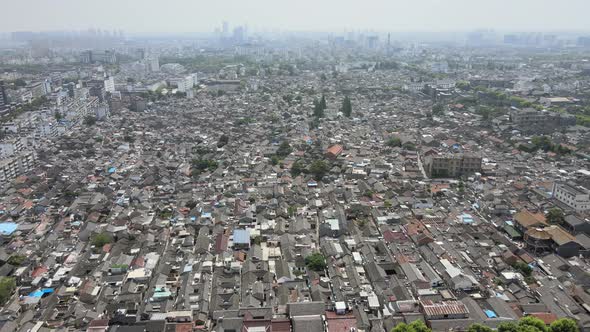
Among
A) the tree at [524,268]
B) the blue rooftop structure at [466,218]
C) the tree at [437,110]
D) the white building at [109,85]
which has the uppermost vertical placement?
the white building at [109,85]

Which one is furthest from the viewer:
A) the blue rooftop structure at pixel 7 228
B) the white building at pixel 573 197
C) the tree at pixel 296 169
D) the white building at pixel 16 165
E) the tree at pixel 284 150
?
the tree at pixel 284 150

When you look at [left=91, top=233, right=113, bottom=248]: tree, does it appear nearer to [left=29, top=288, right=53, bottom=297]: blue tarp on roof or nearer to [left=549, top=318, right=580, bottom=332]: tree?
[left=29, top=288, right=53, bottom=297]: blue tarp on roof

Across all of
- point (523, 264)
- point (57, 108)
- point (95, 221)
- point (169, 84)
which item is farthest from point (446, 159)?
point (169, 84)

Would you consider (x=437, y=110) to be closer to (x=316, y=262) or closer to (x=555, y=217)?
(x=555, y=217)

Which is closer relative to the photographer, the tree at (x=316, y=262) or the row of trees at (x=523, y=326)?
the row of trees at (x=523, y=326)

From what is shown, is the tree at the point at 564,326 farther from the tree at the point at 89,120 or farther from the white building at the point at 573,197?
the tree at the point at 89,120

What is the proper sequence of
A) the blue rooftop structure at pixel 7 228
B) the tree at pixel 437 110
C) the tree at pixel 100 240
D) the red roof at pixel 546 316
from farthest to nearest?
the tree at pixel 437 110 < the blue rooftop structure at pixel 7 228 < the tree at pixel 100 240 < the red roof at pixel 546 316

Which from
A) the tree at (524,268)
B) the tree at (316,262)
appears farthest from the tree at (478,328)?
the tree at (316,262)

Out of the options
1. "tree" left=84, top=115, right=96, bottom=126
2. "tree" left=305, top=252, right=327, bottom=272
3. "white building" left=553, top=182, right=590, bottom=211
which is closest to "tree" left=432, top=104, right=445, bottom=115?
A: "white building" left=553, top=182, right=590, bottom=211
